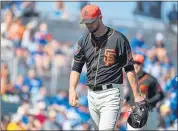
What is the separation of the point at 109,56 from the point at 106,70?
19 centimetres

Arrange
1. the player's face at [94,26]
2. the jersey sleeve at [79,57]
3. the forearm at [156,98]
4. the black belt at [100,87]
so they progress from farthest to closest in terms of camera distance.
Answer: the forearm at [156,98]
the jersey sleeve at [79,57]
the black belt at [100,87]
the player's face at [94,26]

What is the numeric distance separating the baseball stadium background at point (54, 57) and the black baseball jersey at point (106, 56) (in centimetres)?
554

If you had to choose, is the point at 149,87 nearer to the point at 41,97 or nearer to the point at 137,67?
the point at 137,67

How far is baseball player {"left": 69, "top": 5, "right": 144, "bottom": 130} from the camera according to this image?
7824 millimetres

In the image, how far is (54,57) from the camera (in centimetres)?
1750

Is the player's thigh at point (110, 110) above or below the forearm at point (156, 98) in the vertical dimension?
above

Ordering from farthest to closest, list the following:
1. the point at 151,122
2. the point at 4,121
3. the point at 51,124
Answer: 1. the point at 51,124
2. the point at 4,121
3. the point at 151,122

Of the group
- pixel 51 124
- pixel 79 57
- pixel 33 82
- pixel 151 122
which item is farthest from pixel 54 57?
pixel 79 57

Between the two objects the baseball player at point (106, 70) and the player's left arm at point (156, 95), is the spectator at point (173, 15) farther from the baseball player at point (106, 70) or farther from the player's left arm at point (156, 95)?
the baseball player at point (106, 70)

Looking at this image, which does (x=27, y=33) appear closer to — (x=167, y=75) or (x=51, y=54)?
(x=51, y=54)

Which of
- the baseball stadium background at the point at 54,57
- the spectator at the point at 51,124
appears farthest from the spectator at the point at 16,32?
the spectator at the point at 51,124

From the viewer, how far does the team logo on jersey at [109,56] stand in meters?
7.80

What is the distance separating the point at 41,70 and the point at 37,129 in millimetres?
3062

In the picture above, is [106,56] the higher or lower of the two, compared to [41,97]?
higher
